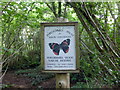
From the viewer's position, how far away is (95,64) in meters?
2.83

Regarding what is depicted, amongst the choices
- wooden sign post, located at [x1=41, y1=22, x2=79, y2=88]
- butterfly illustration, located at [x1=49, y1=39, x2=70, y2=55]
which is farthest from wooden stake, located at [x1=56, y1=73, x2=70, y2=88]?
butterfly illustration, located at [x1=49, y1=39, x2=70, y2=55]

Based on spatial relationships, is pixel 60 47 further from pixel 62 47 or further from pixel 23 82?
pixel 23 82

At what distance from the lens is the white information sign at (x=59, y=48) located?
200 centimetres

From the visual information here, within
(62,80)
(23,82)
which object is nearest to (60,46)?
(62,80)

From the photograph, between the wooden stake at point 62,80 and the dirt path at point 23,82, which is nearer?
the wooden stake at point 62,80

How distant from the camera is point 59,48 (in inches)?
79.2

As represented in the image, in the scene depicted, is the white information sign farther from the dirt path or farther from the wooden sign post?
the dirt path

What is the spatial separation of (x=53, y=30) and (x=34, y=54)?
7.25 m

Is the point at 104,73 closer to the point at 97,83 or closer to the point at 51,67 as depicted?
the point at 97,83

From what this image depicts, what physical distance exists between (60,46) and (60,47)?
0.04ft

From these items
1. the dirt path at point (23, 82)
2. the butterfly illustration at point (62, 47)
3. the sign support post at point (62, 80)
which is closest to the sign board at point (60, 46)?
the butterfly illustration at point (62, 47)

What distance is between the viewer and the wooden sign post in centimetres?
200

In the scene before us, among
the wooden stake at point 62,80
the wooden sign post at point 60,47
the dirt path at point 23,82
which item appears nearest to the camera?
the wooden sign post at point 60,47

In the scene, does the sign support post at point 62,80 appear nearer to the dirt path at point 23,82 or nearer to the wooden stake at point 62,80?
the wooden stake at point 62,80
